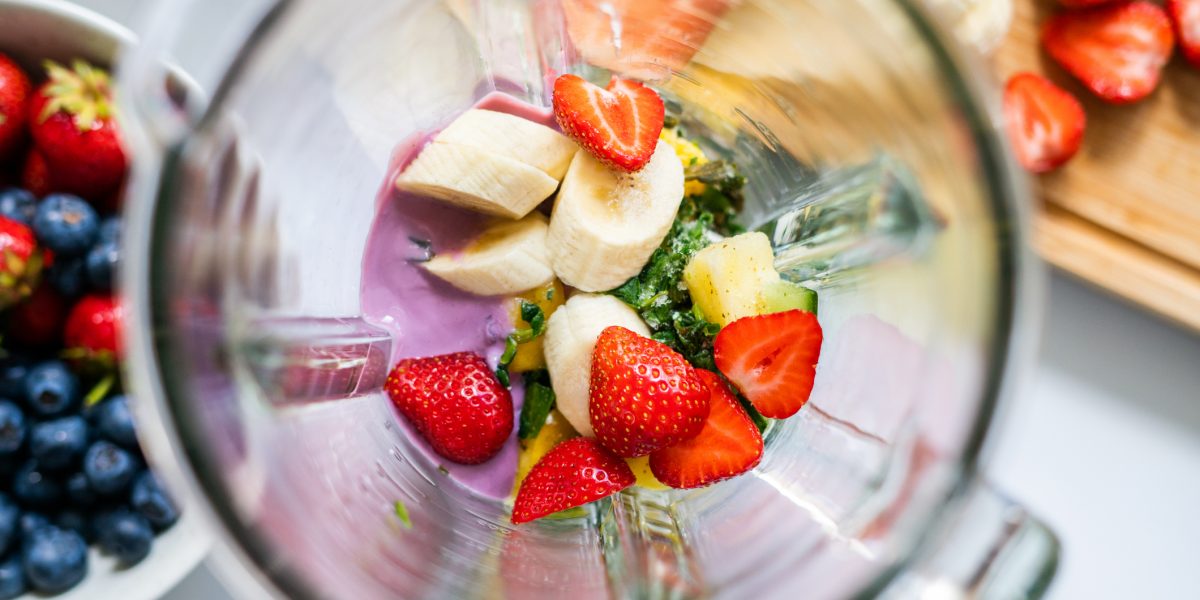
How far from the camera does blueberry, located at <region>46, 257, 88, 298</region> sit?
842 millimetres

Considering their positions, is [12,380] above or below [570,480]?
below

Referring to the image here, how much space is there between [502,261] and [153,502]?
0.43m

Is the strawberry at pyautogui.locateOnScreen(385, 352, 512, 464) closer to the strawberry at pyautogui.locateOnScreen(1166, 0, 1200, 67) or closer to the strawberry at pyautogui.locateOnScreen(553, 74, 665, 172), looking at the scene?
the strawberry at pyautogui.locateOnScreen(553, 74, 665, 172)

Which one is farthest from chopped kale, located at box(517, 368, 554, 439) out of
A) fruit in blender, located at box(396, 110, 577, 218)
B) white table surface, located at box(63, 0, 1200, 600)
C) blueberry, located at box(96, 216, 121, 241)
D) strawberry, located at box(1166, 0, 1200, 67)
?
strawberry, located at box(1166, 0, 1200, 67)

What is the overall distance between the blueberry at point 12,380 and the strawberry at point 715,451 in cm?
62

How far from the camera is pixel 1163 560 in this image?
1123 mm

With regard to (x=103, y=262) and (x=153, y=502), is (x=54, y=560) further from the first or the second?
(x=103, y=262)

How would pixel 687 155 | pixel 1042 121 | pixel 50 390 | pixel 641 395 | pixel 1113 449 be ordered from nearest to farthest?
pixel 641 395 → pixel 687 155 → pixel 50 390 → pixel 1042 121 → pixel 1113 449

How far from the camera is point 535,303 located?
0.63m

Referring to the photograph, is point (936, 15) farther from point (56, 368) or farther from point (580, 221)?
point (56, 368)

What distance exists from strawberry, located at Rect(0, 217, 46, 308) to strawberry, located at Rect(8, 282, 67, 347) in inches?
0.6

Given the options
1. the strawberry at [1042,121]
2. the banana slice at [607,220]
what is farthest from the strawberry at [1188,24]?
the banana slice at [607,220]

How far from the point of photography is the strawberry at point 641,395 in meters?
0.55

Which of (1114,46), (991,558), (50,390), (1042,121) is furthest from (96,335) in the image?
(1114,46)
